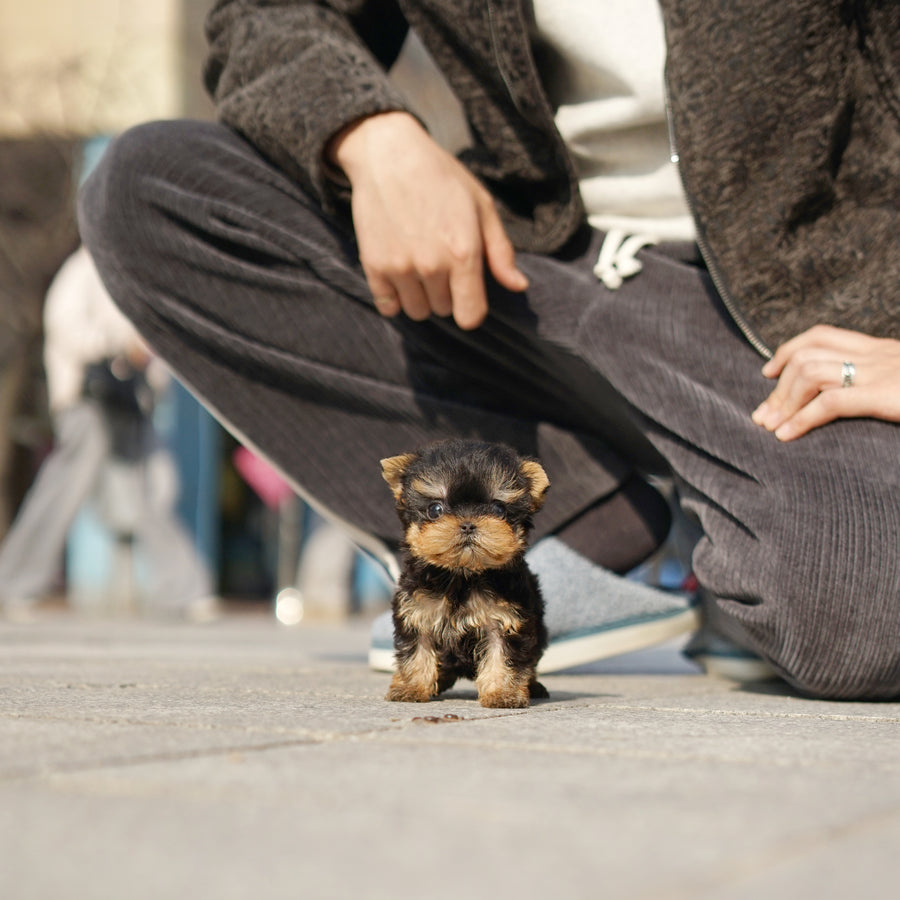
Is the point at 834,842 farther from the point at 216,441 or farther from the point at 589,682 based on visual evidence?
the point at 216,441

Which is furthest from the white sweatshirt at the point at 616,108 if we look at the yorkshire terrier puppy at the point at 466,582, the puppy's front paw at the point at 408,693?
the puppy's front paw at the point at 408,693

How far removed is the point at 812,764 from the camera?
1.84 metres

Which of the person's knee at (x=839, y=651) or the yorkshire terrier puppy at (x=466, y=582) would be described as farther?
the person's knee at (x=839, y=651)

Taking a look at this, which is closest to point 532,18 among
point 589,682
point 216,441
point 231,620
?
point 589,682

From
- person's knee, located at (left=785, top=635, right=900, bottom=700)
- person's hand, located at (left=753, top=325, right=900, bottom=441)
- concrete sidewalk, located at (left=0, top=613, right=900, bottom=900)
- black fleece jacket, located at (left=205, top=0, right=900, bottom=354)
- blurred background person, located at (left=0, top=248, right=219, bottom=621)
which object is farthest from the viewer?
blurred background person, located at (left=0, top=248, right=219, bottom=621)

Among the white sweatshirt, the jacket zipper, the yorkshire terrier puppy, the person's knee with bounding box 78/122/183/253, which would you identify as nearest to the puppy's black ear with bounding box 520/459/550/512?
the yorkshire terrier puppy

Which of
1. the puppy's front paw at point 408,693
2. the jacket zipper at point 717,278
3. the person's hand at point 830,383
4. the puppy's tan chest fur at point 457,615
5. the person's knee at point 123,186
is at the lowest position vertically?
the puppy's front paw at point 408,693

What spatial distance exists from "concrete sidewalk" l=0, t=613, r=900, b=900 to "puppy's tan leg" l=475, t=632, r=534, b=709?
0.05 meters

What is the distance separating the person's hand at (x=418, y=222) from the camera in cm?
328

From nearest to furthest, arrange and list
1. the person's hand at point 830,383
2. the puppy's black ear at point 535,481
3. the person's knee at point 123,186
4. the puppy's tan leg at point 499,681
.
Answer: the puppy's tan leg at point 499,681
the puppy's black ear at point 535,481
the person's hand at point 830,383
the person's knee at point 123,186

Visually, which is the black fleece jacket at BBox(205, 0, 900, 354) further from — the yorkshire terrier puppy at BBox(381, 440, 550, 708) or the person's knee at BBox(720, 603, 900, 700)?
the yorkshire terrier puppy at BBox(381, 440, 550, 708)

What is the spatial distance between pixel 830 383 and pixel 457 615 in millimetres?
1190

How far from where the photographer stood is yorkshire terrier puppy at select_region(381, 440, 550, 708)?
2.70 meters

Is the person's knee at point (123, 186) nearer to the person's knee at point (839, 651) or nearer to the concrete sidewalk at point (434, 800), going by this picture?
the concrete sidewalk at point (434, 800)
